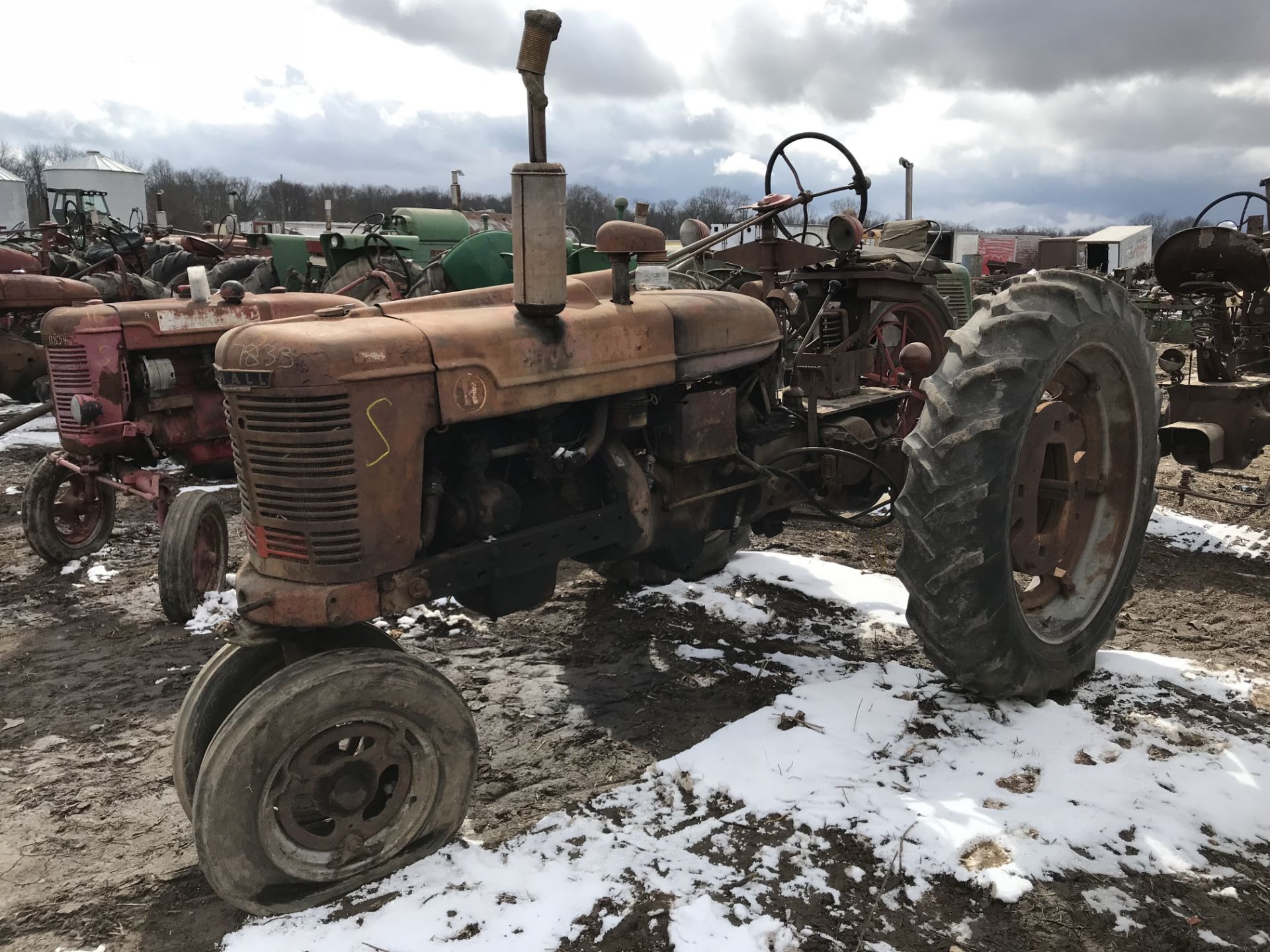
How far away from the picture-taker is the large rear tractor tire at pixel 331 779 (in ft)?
7.08

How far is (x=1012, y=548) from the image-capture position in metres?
3.15

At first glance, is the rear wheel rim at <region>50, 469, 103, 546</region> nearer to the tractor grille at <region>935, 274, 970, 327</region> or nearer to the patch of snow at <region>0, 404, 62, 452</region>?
the patch of snow at <region>0, 404, 62, 452</region>

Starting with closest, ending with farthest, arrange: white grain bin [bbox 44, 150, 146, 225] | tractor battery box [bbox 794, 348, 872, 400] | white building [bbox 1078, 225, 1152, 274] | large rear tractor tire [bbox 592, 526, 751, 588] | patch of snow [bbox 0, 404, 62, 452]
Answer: tractor battery box [bbox 794, 348, 872, 400] < large rear tractor tire [bbox 592, 526, 751, 588] < patch of snow [bbox 0, 404, 62, 452] < white building [bbox 1078, 225, 1152, 274] < white grain bin [bbox 44, 150, 146, 225]

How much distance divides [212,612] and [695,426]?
9.42 ft

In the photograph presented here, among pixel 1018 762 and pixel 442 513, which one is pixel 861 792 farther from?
pixel 442 513

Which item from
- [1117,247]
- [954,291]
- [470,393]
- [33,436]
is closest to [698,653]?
[470,393]

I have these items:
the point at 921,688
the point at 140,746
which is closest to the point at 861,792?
the point at 921,688

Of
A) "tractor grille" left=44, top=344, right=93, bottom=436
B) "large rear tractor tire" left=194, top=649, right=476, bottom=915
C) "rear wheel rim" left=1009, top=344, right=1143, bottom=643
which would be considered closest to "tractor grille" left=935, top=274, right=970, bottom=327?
"rear wheel rim" left=1009, top=344, right=1143, bottom=643

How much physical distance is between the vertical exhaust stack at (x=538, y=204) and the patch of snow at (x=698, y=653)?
1.76 m

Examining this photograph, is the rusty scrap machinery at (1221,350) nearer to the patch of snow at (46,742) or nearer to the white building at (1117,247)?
the patch of snow at (46,742)

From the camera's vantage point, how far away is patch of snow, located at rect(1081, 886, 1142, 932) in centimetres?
220

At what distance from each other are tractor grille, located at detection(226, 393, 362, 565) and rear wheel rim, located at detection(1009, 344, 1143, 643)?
2.25 meters

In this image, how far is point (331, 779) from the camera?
2.29m

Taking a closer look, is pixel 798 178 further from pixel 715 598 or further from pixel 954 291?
pixel 954 291
